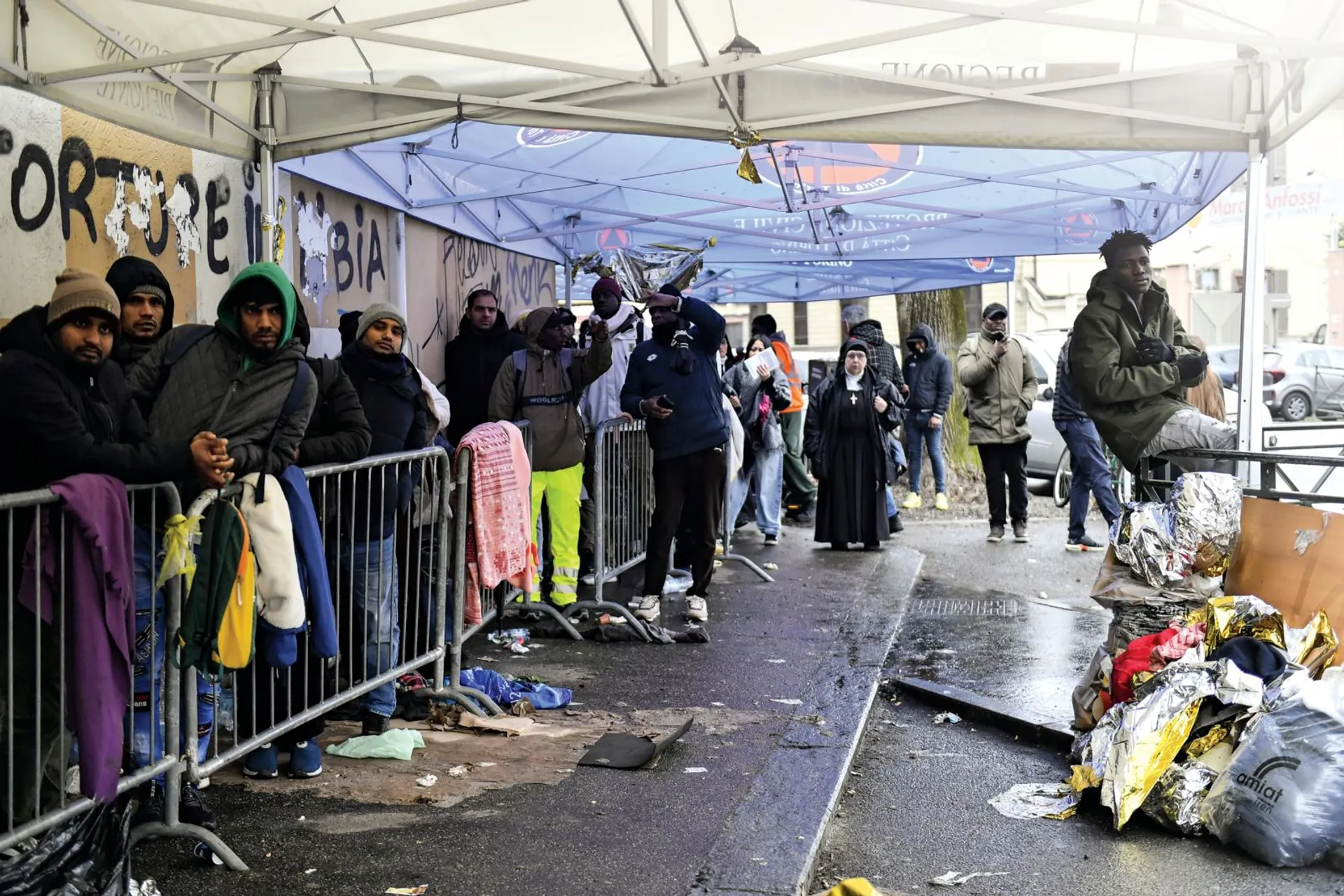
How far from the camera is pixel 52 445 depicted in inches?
152

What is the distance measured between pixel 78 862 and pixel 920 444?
11987 millimetres

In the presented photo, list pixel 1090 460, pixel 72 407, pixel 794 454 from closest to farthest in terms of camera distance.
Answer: pixel 72 407
pixel 1090 460
pixel 794 454

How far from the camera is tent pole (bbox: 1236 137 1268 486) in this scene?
23.1ft

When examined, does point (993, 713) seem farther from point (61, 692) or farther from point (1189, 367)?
point (61, 692)

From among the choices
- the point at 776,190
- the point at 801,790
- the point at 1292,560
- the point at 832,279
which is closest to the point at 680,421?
the point at 801,790

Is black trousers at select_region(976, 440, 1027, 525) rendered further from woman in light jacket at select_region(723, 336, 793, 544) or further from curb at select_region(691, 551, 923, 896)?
curb at select_region(691, 551, 923, 896)

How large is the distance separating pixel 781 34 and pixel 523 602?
3.52 meters

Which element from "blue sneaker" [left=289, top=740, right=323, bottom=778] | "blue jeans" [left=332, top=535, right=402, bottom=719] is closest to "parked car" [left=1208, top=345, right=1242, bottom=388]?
"blue jeans" [left=332, top=535, right=402, bottom=719]

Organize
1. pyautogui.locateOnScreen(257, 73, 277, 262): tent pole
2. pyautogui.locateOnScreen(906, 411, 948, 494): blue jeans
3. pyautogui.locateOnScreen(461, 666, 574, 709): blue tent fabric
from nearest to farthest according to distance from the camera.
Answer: pyautogui.locateOnScreen(461, 666, 574, 709): blue tent fabric, pyautogui.locateOnScreen(257, 73, 277, 262): tent pole, pyautogui.locateOnScreen(906, 411, 948, 494): blue jeans

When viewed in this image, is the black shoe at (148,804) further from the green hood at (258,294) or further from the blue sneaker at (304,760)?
the green hood at (258,294)

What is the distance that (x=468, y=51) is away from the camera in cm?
633

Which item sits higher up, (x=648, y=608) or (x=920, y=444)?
(x=920, y=444)

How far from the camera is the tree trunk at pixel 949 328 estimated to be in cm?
1839

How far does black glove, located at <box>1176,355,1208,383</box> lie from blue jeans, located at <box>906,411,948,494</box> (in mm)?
7858
